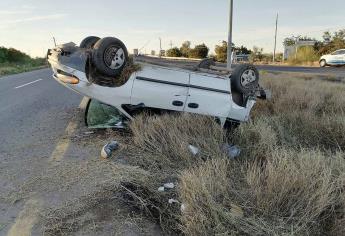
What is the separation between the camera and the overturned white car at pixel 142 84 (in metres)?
5.57

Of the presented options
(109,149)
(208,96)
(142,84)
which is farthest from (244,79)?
(109,149)

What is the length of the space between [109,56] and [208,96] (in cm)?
161

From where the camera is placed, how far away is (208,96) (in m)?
5.91

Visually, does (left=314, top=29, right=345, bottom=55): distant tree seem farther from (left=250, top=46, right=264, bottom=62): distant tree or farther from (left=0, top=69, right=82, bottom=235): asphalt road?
(left=0, top=69, right=82, bottom=235): asphalt road

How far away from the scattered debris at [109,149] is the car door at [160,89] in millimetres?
786

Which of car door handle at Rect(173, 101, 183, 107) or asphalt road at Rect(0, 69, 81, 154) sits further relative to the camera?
asphalt road at Rect(0, 69, 81, 154)

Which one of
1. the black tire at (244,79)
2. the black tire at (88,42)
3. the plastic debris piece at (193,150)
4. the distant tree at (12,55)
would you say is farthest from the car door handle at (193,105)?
the distant tree at (12,55)

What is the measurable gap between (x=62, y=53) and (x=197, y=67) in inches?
93.9

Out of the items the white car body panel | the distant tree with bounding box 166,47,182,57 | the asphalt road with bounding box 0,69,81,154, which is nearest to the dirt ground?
the white car body panel

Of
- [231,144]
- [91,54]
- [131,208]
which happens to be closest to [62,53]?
[91,54]

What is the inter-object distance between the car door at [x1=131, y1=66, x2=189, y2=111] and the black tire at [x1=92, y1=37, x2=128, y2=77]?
0.32m

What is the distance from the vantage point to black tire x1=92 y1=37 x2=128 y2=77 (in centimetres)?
549

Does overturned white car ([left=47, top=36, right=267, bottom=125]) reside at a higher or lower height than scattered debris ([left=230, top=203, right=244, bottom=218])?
higher

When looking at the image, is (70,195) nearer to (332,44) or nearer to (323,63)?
(323,63)
